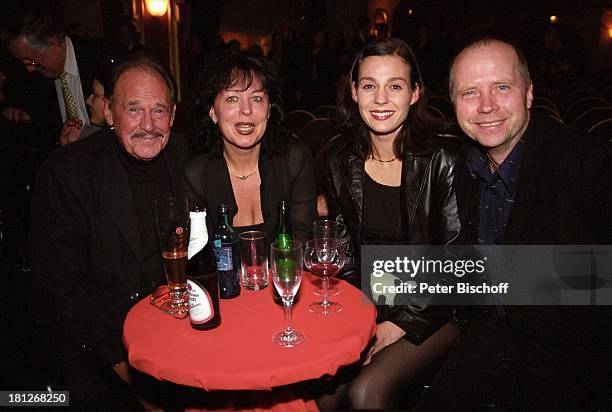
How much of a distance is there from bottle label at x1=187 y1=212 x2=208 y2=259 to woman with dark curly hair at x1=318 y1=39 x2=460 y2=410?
35.8 inches

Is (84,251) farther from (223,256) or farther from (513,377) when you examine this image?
(513,377)

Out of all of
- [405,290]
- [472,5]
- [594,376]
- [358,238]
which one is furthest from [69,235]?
[472,5]

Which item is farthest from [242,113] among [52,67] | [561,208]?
[52,67]

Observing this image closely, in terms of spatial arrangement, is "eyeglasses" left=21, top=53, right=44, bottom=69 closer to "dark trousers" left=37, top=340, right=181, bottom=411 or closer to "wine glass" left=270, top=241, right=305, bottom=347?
"dark trousers" left=37, top=340, right=181, bottom=411

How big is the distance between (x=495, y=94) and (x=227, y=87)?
1381 mm

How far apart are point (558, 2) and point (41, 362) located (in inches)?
730

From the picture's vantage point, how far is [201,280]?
155 centimetres

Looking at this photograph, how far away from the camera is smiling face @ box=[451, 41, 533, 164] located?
1988 millimetres

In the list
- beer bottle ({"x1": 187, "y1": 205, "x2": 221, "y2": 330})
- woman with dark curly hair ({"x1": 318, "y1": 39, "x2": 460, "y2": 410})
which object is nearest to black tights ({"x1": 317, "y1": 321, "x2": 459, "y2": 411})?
woman with dark curly hair ({"x1": 318, "y1": 39, "x2": 460, "y2": 410})

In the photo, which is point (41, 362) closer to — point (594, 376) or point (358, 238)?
point (358, 238)

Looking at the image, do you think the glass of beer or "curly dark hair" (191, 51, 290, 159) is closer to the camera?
the glass of beer

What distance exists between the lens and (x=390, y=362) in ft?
6.51

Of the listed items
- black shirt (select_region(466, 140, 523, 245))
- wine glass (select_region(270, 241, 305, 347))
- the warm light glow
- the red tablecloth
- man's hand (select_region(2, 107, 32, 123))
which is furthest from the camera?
the warm light glow

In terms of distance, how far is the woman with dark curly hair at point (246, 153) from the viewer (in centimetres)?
249
